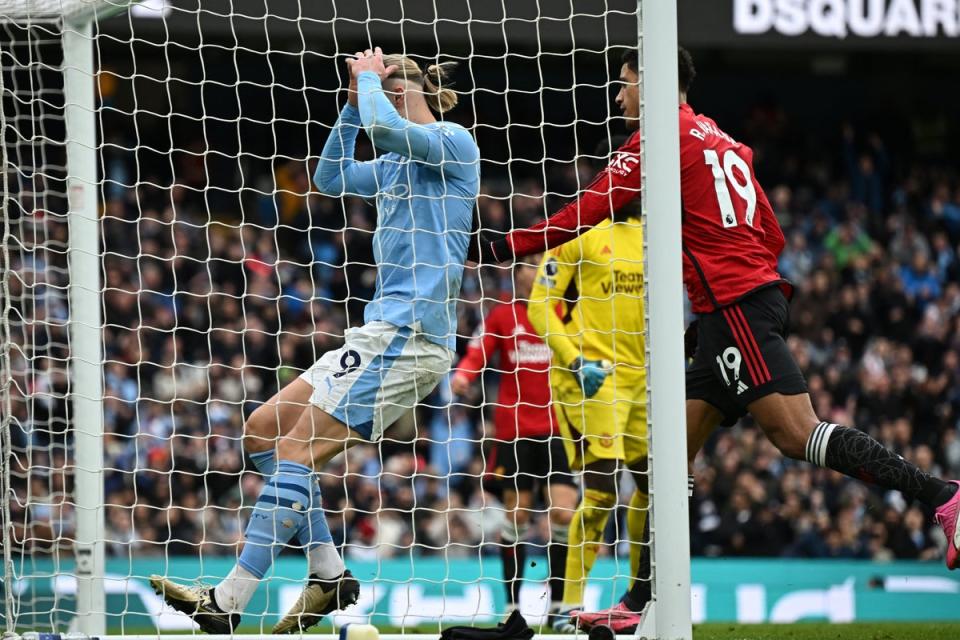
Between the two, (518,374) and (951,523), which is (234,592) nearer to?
(951,523)

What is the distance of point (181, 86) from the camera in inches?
639

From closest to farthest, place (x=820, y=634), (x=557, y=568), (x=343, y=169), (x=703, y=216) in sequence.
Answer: (x=703, y=216) < (x=343, y=169) < (x=820, y=634) < (x=557, y=568)

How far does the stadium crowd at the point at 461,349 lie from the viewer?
484 inches

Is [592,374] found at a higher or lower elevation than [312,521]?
higher

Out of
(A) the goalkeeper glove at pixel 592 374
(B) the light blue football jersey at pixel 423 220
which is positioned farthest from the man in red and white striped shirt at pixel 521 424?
(B) the light blue football jersey at pixel 423 220

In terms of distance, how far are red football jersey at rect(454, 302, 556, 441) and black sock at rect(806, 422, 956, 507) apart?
3.02 meters

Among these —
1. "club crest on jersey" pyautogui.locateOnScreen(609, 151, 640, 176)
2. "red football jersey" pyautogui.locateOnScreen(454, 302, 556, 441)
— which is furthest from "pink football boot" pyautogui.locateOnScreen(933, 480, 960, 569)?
"red football jersey" pyautogui.locateOnScreen(454, 302, 556, 441)

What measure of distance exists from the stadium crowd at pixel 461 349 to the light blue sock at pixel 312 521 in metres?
5.33

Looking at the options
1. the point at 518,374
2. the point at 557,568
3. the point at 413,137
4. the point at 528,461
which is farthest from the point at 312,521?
the point at 518,374

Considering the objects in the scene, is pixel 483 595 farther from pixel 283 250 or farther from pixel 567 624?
pixel 283 250

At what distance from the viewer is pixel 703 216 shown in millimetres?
5324

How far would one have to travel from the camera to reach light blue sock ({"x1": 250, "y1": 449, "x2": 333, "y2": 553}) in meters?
5.29

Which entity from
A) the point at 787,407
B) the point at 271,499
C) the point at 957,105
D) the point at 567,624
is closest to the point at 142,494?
the point at 567,624

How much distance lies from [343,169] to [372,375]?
100cm
